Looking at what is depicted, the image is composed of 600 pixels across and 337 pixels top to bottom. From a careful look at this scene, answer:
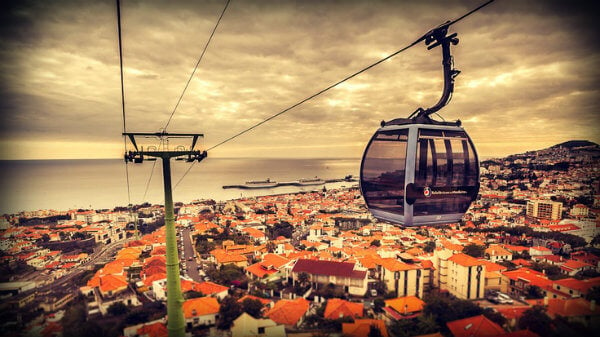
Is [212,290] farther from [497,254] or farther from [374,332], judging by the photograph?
[497,254]

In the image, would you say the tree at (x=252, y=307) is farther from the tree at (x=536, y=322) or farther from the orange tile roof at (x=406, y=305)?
the tree at (x=536, y=322)

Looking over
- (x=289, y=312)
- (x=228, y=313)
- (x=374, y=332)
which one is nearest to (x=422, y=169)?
(x=374, y=332)

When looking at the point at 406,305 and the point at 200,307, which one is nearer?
the point at 200,307

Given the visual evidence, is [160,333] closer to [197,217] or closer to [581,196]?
[197,217]

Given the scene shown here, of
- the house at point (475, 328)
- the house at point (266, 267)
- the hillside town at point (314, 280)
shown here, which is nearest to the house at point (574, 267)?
the hillside town at point (314, 280)

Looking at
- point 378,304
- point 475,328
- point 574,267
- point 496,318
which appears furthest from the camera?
point 574,267

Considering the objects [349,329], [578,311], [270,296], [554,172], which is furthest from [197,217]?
[554,172]

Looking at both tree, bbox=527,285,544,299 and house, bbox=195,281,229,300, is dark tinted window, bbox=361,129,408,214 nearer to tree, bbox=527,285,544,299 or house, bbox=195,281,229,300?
house, bbox=195,281,229,300
